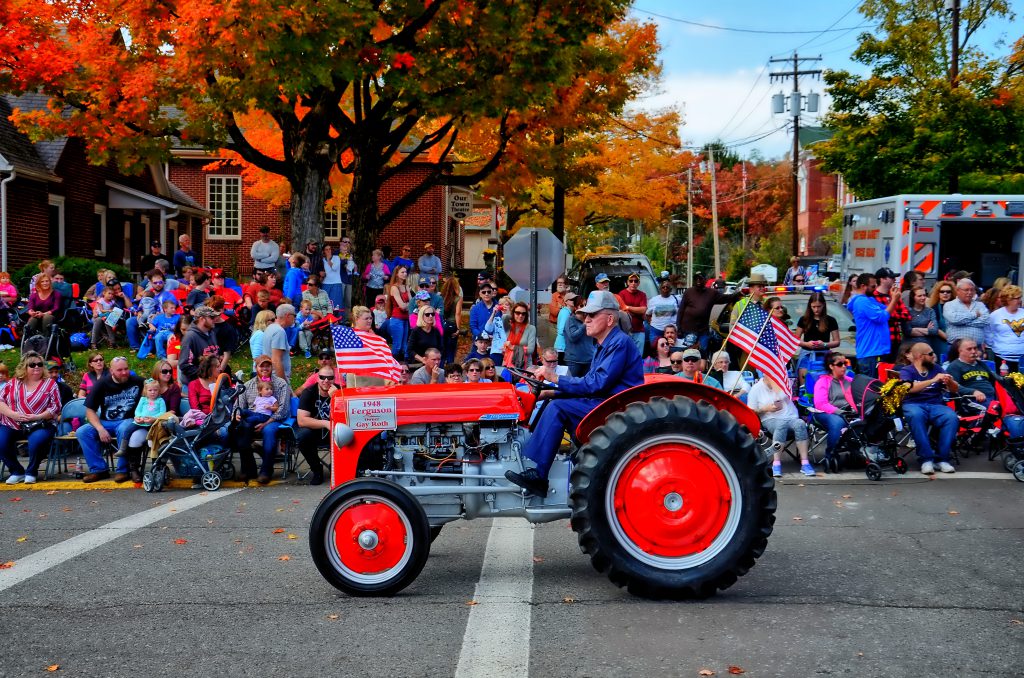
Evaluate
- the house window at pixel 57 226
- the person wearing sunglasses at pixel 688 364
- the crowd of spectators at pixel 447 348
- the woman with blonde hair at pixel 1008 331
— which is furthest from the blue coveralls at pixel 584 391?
the house window at pixel 57 226

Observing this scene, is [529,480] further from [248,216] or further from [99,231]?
[248,216]

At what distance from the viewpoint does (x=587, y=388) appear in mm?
7395

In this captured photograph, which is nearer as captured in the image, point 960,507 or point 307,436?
point 960,507

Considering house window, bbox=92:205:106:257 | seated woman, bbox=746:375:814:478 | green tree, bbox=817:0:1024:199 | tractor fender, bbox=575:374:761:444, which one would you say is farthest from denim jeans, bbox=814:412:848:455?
house window, bbox=92:205:106:257

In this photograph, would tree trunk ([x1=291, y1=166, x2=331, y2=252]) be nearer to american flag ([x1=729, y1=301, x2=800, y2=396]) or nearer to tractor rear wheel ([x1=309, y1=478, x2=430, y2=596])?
american flag ([x1=729, y1=301, x2=800, y2=396])

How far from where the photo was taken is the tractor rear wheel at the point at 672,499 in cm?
709

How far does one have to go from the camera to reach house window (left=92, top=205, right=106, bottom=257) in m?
34.3

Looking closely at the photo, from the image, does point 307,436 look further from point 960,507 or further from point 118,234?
point 118,234

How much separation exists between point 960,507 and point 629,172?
28455 mm

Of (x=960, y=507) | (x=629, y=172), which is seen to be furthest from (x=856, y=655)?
(x=629, y=172)

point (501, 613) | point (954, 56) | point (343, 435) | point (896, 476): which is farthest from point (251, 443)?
point (954, 56)

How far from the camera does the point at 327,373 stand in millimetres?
12672

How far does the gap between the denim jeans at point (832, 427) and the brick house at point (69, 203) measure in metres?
20.6

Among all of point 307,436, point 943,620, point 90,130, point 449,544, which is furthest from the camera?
point 90,130
